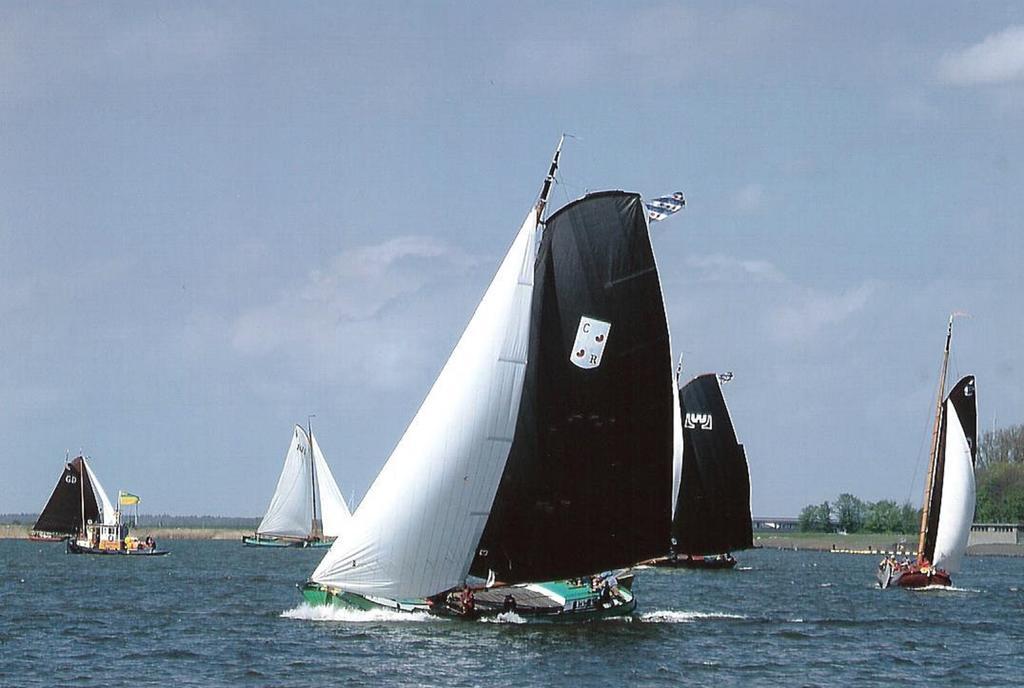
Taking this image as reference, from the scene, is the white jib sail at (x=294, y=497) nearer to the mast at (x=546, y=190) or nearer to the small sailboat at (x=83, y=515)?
the small sailboat at (x=83, y=515)

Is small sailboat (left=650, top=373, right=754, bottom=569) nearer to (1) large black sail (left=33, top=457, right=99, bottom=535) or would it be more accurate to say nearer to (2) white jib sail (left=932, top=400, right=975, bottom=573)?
(2) white jib sail (left=932, top=400, right=975, bottom=573)

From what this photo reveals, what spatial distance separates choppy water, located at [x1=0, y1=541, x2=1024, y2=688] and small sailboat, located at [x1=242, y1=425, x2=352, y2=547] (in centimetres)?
8483

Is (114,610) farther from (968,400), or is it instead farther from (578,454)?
(968,400)

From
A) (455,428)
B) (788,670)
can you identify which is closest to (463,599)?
(455,428)

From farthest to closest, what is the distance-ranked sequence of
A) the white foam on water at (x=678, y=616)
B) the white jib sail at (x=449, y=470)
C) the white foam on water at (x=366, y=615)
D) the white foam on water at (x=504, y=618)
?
the white foam on water at (x=678, y=616), the white foam on water at (x=366, y=615), the white foam on water at (x=504, y=618), the white jib sail at (x=449, y=470)

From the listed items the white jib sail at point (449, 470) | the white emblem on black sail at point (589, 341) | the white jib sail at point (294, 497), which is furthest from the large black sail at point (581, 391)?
the white jib sail at point (294, 497)

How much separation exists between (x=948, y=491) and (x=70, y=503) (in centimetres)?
9504

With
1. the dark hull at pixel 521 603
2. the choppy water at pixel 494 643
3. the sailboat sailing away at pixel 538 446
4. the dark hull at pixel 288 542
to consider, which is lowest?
the choppy water at pixel 494 643

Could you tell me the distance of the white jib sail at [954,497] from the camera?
91.4 m

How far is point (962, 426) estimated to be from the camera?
9250 centimetres

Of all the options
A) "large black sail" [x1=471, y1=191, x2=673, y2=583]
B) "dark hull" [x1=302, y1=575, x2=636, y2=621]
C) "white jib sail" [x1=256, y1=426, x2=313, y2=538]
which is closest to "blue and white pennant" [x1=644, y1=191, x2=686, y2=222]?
"large black sail" [x1=471, y1=191, x2=673, y2=583]

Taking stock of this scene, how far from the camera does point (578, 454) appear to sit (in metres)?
53.7

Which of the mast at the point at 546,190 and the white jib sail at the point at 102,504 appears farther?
the white jib sail at the point at 102,504

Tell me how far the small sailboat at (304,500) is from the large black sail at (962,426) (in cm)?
8747
